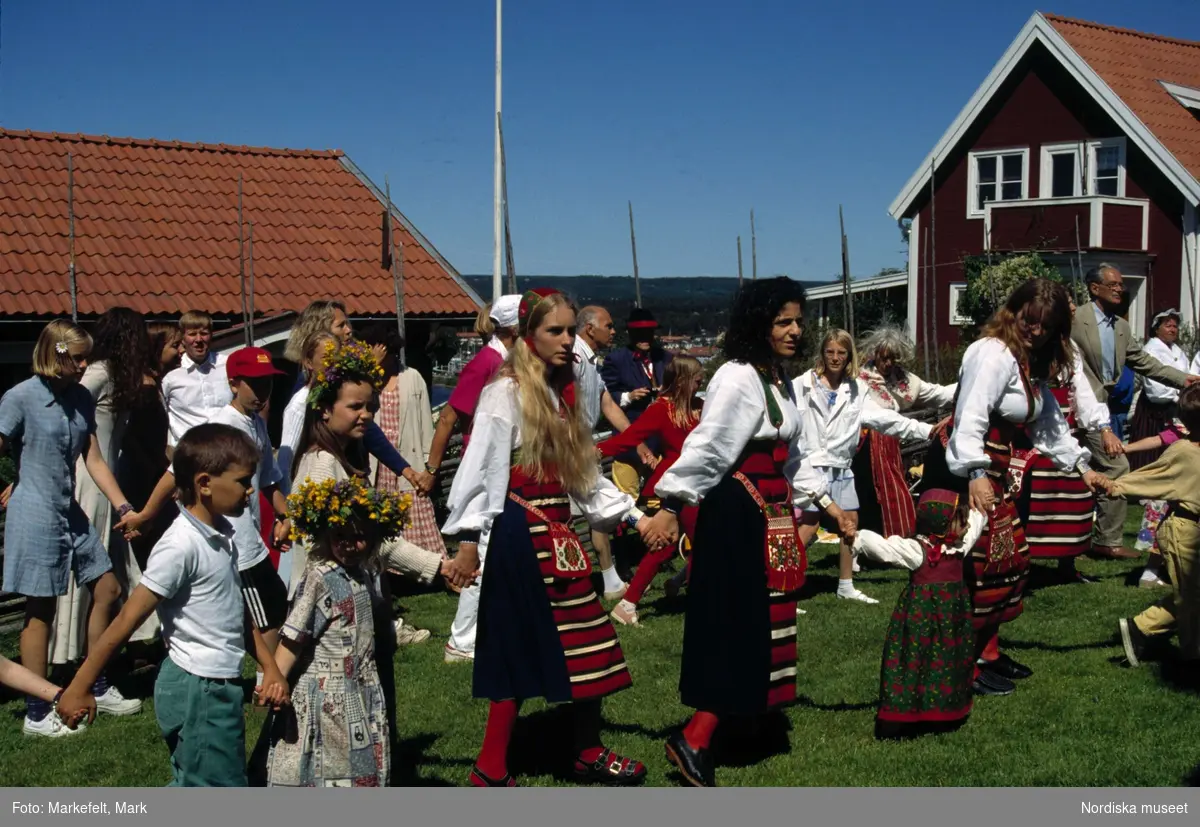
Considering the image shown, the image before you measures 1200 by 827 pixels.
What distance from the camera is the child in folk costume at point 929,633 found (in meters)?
5.49

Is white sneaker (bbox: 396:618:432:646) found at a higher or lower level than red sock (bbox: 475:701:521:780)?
lower

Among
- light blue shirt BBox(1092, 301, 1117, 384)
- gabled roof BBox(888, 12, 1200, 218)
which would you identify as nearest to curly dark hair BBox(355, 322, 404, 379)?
light blue shirt BBox(1092, 301, 1117, 384)

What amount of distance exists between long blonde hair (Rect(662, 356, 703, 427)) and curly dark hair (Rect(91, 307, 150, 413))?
3104mm

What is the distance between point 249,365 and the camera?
18.7 ft

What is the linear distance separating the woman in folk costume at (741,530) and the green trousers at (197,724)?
69.2 inches

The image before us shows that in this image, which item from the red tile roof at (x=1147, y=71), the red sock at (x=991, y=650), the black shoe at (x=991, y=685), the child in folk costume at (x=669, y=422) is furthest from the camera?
the red tile roof at (x=1147, y=71)

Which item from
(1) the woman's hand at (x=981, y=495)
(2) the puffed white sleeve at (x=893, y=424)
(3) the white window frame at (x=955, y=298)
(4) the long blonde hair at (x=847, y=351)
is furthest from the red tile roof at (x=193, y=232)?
(3) the white window frame at (x=955, y=298)

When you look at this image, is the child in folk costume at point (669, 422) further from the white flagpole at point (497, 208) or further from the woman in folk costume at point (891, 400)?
the white flagpole at point (497, 208)

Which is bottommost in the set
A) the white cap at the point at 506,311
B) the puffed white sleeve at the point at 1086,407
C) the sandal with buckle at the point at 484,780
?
the sandal with buckle at the point at 484,780

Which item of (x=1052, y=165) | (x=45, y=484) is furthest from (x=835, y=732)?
(x=1052, y=165)

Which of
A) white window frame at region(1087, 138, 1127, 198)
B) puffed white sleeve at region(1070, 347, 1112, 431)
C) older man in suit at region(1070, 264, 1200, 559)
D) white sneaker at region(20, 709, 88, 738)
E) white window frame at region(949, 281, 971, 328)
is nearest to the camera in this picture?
white sneaker at region(20, 709, 88, 738)

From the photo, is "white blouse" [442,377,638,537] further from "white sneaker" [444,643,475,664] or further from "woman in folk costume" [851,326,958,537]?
"woman in folk costume" [851,326,958,537]

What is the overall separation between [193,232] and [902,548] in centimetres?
1301

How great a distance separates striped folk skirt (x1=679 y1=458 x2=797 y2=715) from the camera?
5.05 m
